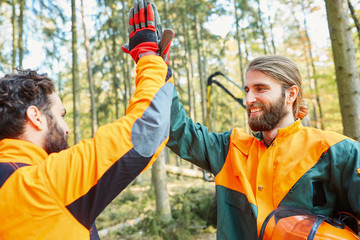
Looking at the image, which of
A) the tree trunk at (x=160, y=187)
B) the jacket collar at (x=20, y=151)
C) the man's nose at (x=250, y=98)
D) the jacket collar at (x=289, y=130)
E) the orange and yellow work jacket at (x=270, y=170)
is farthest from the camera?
the tree trunk at (x=160, y=187)

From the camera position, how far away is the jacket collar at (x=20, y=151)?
121 centimetres

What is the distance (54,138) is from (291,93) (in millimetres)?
1748

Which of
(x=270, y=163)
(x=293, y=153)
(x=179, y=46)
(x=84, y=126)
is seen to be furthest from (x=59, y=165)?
(x=84, y=126)

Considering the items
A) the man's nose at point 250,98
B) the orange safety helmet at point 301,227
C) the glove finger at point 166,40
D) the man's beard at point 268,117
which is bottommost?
the orange safety helmet at point 301,227

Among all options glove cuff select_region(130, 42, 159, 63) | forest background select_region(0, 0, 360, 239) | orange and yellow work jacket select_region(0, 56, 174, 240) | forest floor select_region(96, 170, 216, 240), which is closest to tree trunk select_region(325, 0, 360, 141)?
forest background select_region(0, 0, 360, 239)

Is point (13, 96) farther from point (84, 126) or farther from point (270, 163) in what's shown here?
point (84, 126)

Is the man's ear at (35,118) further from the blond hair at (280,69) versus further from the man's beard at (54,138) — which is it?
the blond hair at (280,69)

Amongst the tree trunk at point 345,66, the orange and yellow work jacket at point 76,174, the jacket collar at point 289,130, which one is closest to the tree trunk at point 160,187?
the tree trunk at point 345,66

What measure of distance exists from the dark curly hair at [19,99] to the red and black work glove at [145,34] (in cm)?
56

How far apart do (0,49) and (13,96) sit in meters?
13.6

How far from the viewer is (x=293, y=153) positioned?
1790mm

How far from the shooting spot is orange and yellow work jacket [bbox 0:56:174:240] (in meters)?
1.06

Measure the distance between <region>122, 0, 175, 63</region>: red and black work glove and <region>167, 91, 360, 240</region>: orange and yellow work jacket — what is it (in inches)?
18.7

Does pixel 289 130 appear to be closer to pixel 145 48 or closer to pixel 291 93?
pixel 291 93
